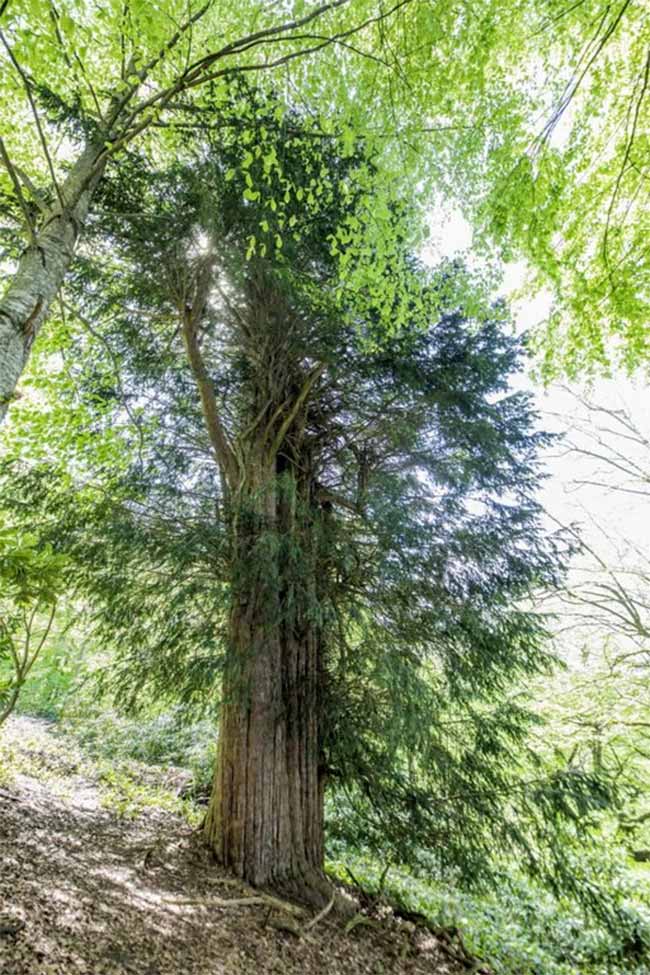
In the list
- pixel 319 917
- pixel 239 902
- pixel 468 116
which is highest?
pixel 468 116

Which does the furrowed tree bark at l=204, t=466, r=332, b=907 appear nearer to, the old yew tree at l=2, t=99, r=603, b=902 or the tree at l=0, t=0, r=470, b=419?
the old yew tree at l=2, t=99, r=603, b=902

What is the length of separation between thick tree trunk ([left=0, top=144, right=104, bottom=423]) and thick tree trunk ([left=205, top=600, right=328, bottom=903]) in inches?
99.4

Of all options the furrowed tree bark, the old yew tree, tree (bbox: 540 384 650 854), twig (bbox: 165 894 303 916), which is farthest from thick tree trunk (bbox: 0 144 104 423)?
tree (bbox: 540 384 650 854)

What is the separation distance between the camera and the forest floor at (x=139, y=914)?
92.9 inches

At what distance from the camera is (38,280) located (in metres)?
2.69

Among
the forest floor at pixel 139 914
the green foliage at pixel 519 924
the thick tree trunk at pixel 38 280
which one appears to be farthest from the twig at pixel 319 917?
the thick tree trunk at pixel 38 280

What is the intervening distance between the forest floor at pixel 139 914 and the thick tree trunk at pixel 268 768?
0.84 ft

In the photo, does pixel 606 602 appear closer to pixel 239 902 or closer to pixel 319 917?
pixel 319 917

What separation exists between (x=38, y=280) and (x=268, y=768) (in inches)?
151

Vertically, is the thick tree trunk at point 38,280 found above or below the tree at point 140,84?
below

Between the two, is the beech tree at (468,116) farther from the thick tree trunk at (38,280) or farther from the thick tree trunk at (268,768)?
the thick tree trunk at (268,768)

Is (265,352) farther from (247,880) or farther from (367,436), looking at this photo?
(247,880)

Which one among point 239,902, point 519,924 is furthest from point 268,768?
point 519,924

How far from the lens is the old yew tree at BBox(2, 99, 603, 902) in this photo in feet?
12.9
